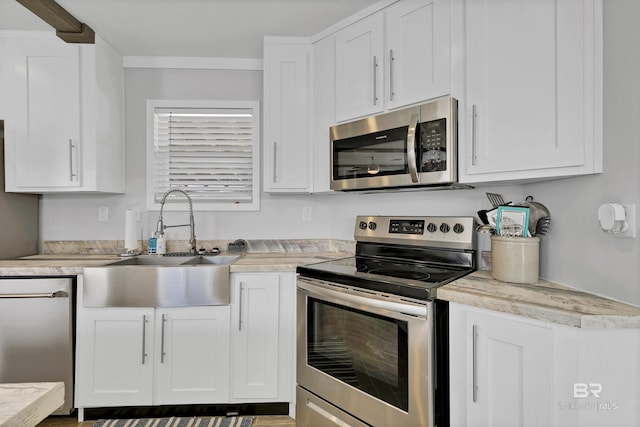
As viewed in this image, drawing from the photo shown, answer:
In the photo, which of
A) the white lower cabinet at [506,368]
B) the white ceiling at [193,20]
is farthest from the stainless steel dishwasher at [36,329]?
the white lower cabinet at [506,368]

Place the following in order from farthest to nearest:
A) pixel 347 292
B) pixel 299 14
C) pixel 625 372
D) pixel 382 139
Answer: pixel 299 14
pixel 382 139
pixel 347 292
pixel 625 372

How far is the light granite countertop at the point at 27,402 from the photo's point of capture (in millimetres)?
491

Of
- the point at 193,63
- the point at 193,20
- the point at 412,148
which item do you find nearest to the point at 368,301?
the point at 412,148

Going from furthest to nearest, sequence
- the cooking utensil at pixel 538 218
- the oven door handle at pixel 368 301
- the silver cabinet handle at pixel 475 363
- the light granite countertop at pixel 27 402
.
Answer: the cooking utensil at pixel 538 218 → the oven door handle at pixel 368 301 → the silver cabinet handle at pixel 475 363 → the light granite countertop at pixel 27 402

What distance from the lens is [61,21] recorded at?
1.87 meters

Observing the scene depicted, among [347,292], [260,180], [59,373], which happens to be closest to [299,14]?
[260,180]

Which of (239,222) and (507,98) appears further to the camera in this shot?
(239,222)

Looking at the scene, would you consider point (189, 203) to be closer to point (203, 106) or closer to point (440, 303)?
point (203, 106)

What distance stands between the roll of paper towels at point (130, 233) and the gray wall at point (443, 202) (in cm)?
18

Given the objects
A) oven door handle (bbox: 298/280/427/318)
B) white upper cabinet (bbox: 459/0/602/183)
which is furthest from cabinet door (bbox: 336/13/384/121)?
oven door handle (bbox: 298/280/427/318)

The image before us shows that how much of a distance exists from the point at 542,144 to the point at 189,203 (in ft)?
7.21

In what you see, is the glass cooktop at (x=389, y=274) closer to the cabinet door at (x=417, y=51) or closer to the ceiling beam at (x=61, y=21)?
the cabinet door at (x=417, y=51)

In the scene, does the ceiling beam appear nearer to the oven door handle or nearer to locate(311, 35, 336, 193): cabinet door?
locate(311, 35, 336, 193): cabinet door

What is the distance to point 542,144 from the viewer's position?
4.07 ft
